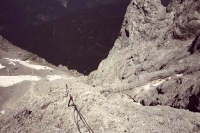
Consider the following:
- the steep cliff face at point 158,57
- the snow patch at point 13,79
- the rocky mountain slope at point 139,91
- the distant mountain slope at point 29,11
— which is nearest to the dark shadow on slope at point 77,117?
the rocky mountain slope at point 139,91

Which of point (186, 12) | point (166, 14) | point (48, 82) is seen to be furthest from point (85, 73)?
point (186, 12)

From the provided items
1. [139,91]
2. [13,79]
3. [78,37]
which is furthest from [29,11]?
[139,91]

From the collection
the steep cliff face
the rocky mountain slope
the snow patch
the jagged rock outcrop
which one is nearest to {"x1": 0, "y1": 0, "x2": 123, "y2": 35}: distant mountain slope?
the snow patch

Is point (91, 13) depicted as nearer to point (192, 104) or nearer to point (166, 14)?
point (166, 14)

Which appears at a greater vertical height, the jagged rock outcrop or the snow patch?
the snow patch

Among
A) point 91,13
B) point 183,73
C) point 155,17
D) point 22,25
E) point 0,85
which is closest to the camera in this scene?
point 183,73

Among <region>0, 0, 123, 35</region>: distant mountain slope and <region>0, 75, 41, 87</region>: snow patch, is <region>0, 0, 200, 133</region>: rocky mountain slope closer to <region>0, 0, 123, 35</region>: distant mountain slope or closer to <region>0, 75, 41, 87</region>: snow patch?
<region>0, 75, 41, 87</region>: snow patch

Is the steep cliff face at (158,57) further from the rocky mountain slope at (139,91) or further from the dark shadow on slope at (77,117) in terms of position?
the dark shadow on slope at (77,117)
